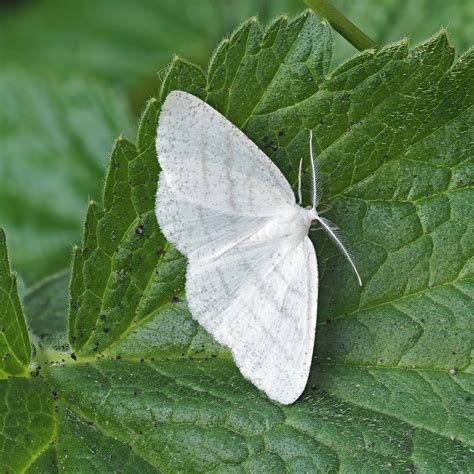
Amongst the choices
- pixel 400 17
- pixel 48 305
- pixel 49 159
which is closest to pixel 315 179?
pixel 48 305

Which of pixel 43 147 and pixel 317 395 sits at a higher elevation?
pixel 317 395

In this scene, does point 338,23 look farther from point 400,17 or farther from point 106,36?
point 106,36

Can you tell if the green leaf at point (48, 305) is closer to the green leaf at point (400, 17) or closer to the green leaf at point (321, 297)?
the green leaf at point (321, 297)

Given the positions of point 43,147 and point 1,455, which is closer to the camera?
point 1,455

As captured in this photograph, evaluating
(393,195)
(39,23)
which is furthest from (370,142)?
(39,23)

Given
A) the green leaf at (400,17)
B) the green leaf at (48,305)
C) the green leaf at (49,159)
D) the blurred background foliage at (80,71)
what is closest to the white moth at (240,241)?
the green leaf at (48,305)

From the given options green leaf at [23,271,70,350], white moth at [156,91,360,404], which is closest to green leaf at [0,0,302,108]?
green leaf at [23,271,70,350]

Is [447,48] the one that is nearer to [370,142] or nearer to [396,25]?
[370,142]
